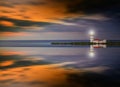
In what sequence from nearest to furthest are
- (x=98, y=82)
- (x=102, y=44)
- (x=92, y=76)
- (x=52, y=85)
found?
(x=52, y=85)
(x=98, y=82)
(x=92, y=76)
(x=102, y=44)

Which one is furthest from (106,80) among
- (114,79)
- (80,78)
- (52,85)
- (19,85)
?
(19,85)

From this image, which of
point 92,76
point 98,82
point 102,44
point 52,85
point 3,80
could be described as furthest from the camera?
point 102,44

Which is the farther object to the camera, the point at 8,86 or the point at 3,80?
the point at 3,80

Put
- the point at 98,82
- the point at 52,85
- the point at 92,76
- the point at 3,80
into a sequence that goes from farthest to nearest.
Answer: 1. the point at 92,76
2. the point at 3,80
3. the point at 98,82
4. the point at 52,85

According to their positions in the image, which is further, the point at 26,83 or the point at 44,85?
the point at 26,83

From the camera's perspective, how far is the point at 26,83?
517 centimetres

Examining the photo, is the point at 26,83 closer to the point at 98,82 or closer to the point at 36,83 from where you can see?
the point at 36,83

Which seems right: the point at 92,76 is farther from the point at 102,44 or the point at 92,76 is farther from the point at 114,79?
the point at 102,44

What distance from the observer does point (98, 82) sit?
17.0 feet

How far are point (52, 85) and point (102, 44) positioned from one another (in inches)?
796

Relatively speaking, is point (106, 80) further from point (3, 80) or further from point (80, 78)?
point (3, 80)

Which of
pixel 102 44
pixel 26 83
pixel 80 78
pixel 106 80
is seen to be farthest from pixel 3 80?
pixel 102 44

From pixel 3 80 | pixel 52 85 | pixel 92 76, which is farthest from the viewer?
pixel 92 76

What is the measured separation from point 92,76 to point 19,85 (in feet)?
5.36
